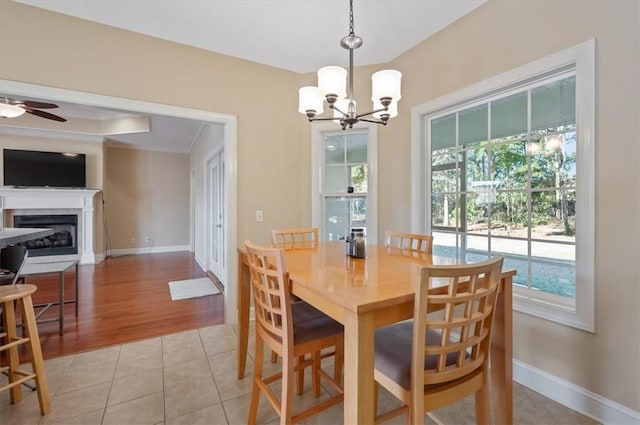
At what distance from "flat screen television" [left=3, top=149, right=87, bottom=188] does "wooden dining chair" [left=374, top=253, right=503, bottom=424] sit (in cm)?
669

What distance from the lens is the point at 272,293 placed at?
1330mm

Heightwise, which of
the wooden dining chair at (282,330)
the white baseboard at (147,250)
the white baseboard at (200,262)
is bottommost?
the white baseboard at (200,262)

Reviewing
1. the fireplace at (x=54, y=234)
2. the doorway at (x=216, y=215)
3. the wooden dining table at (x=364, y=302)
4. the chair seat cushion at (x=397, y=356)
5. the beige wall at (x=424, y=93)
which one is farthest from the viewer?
the fireplace at (x=54, y=234)

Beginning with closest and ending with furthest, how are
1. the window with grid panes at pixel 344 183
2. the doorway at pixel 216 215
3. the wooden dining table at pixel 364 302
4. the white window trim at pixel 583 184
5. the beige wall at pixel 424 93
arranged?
the wooden dining table at pixel 364 302
the beige wall at pixel 424 93
the white window trim at pixel 583 184
the window with grid panes at pixel 344 183
the doorway at pixel 216 215

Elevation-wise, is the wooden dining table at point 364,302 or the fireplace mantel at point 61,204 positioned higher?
the fireplace mantel at point 61,204

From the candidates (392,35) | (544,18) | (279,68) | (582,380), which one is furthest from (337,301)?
(279,68)

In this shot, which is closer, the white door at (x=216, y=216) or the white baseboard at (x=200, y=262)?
the white door at (x=216, y=216)

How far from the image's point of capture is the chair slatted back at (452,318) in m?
0.98

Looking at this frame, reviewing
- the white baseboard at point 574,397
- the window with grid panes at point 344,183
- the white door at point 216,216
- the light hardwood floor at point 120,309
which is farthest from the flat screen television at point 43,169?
the white baseboard at point 574,397

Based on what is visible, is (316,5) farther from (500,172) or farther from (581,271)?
(581,271)

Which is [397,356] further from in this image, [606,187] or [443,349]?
[606,187]

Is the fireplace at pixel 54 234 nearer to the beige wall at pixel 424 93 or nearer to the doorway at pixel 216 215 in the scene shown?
the doorway at pixel 216 215

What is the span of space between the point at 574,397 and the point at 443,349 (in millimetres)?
1378

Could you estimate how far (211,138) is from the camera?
4.71 m
